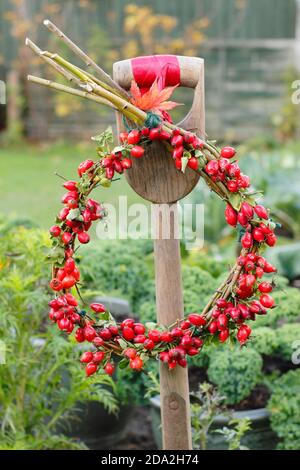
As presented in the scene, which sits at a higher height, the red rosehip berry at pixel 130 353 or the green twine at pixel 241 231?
the green twine at pixel 241 231

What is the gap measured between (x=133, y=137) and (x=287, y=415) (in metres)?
1.16

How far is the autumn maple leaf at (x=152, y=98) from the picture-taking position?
171 centimetres

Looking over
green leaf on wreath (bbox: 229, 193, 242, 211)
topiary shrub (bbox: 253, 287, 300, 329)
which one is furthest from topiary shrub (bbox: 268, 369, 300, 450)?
green leaf on wreath (bbox: 229, 193, 242, 211)

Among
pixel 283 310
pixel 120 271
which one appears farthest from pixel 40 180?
pixel 283 310

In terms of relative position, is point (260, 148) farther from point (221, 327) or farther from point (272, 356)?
point (221, 327)

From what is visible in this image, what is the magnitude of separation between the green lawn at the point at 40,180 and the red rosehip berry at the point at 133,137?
326 cm

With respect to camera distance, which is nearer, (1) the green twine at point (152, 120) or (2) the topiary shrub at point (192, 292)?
(1) the green twine at point (152, 120)

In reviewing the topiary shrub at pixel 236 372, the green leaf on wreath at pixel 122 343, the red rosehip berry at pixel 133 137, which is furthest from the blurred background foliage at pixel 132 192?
the red rosehip berry at pixel 133 137

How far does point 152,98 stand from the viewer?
1.72 m

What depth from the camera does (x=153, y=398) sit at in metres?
2.57

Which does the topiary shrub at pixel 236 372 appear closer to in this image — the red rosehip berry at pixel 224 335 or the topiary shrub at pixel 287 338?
the topiary shrub at pixel 287 338

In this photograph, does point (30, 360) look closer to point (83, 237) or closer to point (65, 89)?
point (83, 237)

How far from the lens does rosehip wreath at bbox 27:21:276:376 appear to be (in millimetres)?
1691

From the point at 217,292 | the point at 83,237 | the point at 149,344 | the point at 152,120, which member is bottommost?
the point at 149,344
